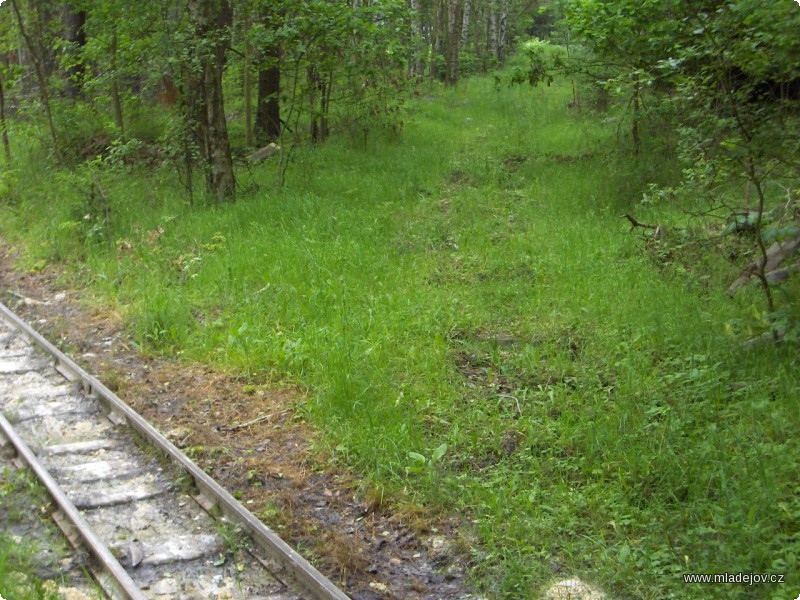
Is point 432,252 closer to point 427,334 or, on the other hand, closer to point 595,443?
point 427,334

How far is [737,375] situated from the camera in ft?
22.5

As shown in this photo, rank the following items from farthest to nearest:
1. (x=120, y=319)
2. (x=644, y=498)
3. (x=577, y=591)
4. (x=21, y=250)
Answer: (x=21, y=250)
(x=120, y=319)
(x=644, y=498)
(x=577, y=591)

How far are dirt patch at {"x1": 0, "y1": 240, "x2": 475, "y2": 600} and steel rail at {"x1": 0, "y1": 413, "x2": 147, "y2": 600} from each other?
1053 mm

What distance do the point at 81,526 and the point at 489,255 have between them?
21.3 ft

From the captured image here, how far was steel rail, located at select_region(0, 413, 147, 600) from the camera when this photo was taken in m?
4.79

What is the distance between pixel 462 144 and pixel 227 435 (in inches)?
484

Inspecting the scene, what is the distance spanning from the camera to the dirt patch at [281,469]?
Result: 5227 millimetres

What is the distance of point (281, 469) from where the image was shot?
650cm

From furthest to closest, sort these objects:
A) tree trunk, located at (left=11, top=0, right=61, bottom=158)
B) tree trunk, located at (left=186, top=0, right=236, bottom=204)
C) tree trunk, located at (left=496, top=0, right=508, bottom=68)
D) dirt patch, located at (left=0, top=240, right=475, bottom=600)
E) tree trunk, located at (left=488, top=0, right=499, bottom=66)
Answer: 1. tree trunk, located at (left=496, top=0, right=508, bottom=68)
2. tree trunk, located at (left=488, top=0, right=499, bottom=66)
3. tree trunk, located at (left=11, top=0, right=61, bottom=158)
4. tree trunk, located at (left=186, top=0, right=236, bottom=204)
5. dirt patch, located at (left=0, top=240, right=475, bottom=600)

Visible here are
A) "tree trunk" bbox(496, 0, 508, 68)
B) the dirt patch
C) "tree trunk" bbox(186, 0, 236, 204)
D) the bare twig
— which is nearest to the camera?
the dirt patch

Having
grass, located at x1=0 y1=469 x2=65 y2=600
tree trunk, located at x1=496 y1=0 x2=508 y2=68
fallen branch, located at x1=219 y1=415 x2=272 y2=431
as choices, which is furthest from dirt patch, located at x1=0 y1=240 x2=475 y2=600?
tree trunk, located at x1=496 y1=0 x2=508 y2=68

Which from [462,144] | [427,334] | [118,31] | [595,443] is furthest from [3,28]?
[595,443]

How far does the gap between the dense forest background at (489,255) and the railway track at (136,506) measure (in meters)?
1.11

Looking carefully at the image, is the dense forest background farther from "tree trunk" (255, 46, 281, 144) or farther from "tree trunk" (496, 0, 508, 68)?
"tree trunk" (496, 0, 508, 68)
